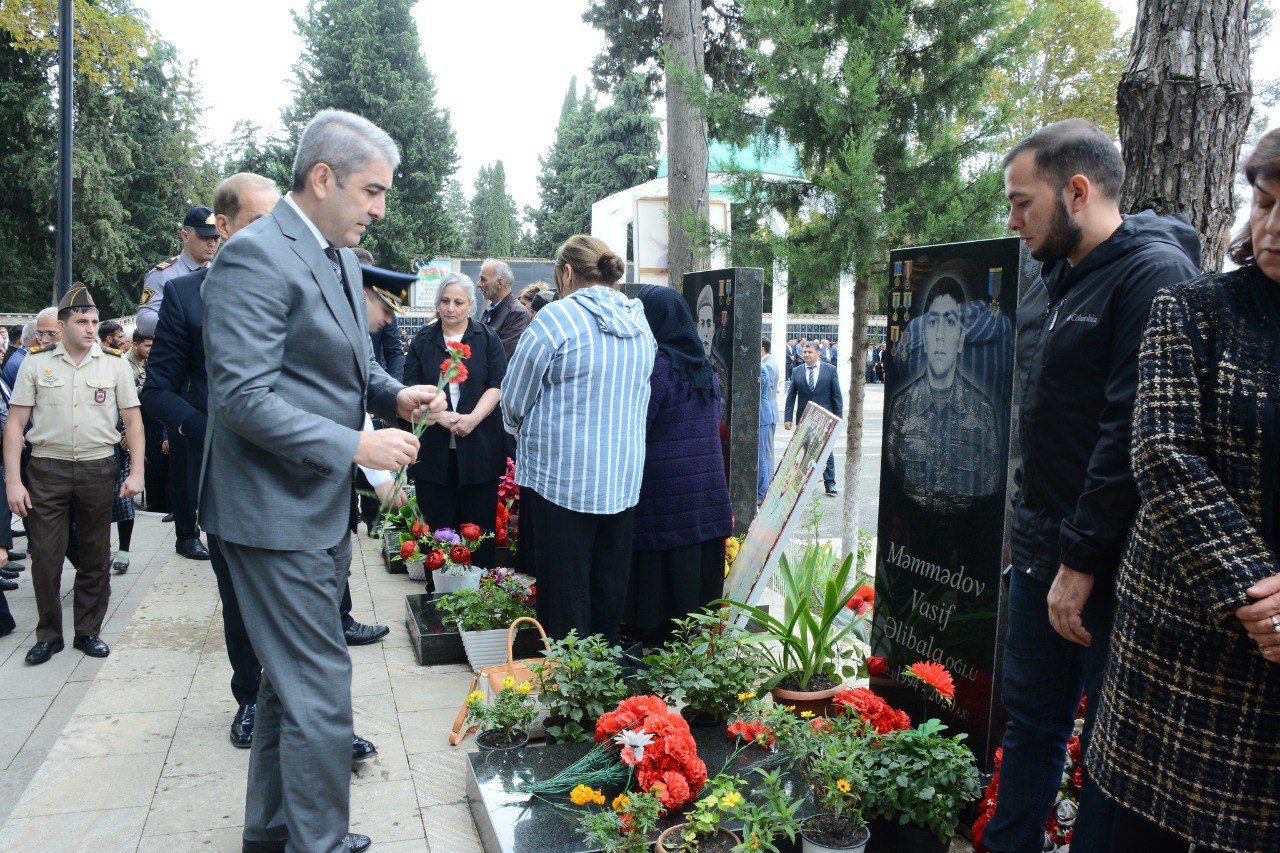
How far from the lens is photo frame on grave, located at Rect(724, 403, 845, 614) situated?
13.3ft

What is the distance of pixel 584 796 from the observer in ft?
8.57

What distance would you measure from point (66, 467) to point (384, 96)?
35.6m

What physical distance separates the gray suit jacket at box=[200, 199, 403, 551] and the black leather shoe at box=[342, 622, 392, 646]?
2.55 m

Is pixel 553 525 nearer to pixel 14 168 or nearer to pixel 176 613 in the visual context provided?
pixel 176 613

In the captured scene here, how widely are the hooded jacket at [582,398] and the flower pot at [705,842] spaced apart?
1.39 metres

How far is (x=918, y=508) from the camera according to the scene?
131 inches

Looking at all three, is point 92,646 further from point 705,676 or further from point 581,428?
point 705,676

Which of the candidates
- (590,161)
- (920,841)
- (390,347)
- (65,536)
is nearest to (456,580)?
(390,347)

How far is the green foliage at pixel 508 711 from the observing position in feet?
10.9

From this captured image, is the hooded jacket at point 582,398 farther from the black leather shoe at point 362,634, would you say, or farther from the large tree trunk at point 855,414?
the large tree trunk at point 855,414

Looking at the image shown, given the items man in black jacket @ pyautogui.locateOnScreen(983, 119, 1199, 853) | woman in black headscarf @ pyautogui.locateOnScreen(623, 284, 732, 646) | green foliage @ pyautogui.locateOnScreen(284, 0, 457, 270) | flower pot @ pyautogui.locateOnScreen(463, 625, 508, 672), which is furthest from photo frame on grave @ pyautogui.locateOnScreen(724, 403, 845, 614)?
green foliage @ pyautogui.locateOnScreen(284, 0, 457, 270)

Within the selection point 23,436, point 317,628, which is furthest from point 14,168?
point 317,628

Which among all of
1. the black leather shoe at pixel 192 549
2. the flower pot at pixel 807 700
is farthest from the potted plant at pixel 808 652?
the black leather shoe at pixel 192 549

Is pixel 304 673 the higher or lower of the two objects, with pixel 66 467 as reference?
lower
